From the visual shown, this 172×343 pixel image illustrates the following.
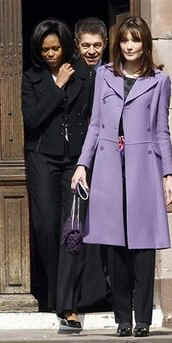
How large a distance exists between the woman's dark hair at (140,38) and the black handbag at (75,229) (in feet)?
2.53

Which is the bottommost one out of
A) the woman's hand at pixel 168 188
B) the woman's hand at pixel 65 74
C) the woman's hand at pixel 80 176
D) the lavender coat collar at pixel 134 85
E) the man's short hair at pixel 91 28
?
the woman's hand at pixel 168 188

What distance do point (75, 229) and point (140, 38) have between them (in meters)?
1.23

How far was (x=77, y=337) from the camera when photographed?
27.9 feet

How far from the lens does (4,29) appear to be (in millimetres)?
9164

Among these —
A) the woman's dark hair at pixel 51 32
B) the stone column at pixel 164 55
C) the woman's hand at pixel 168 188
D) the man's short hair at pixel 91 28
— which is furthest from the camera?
the man's short hair at pixel 91 28

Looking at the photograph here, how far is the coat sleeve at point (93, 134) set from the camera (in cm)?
817

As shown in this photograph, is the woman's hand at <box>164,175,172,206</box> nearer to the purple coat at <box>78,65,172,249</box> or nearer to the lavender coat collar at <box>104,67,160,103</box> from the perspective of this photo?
the purple coat at <box>78,65,172,249</box>

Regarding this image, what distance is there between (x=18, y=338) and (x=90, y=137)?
4.56 ft

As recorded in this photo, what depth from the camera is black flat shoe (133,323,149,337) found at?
8.12 meters

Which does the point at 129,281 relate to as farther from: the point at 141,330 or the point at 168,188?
the point at 168,188

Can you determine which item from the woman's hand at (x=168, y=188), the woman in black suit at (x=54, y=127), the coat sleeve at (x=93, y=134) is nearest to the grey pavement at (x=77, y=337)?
the woman in black suit at (x=54, y=127)

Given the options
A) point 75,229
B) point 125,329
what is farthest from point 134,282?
point 75,229

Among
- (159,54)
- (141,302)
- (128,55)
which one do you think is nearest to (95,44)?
(159,54)

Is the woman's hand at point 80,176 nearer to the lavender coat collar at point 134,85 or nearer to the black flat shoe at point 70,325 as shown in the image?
the lavender coat collar at point 134,85
